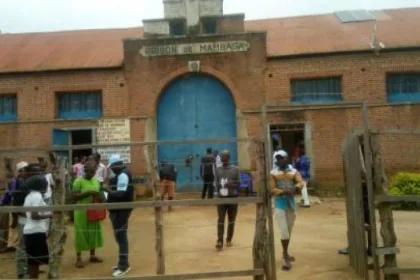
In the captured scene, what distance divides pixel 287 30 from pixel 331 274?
14723 mm

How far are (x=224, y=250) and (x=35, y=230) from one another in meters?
3.56

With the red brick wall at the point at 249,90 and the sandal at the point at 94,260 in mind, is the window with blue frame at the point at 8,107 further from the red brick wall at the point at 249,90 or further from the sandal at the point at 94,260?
the sandal at the point at 94,260

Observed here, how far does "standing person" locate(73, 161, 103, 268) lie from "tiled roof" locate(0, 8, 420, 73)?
10.4 meters

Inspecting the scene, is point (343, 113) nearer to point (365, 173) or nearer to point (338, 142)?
point (338, 142)

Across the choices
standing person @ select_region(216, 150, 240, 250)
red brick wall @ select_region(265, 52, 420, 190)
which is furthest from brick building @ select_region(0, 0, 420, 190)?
standing person @ select_region(216, 150, 240, 250)

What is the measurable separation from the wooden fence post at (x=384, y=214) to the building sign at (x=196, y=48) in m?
11.9

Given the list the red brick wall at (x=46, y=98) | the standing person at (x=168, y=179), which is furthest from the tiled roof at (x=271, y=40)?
the standing person at (x=168, y=179)

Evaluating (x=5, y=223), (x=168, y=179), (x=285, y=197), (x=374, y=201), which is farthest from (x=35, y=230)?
(x=168, y=179)

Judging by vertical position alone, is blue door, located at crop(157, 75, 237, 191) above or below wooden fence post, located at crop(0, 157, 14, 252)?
above

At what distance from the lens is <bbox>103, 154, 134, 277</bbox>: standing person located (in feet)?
24.9

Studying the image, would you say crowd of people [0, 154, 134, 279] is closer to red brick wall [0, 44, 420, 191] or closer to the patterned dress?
the patterned dress

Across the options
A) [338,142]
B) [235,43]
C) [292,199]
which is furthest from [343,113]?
[292,199]

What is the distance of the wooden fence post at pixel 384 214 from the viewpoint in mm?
6078

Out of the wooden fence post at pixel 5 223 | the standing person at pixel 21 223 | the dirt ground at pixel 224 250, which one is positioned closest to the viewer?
the standing person at pixel 21 223
